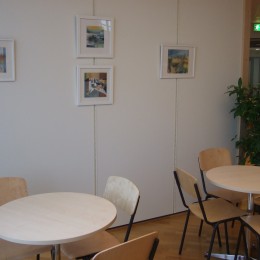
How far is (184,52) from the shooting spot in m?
4.13

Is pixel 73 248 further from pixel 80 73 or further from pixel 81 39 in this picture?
pixel 81 39

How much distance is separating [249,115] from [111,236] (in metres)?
2.46

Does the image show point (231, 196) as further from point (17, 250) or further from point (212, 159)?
point (17, 250)

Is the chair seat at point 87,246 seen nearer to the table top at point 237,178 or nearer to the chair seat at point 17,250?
the chair seat at point 17,250

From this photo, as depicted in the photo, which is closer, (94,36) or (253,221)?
(253,221)

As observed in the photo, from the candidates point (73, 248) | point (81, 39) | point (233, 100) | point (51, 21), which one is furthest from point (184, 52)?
point (73, 248)

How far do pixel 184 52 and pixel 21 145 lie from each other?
2.05 meters

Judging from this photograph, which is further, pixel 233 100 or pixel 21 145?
pixel 233 100

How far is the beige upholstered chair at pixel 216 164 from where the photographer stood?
3564 mm

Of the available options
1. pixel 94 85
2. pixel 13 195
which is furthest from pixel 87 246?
pixel 94 85

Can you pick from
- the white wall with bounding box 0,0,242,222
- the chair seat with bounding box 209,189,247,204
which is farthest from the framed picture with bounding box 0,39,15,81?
the chair seat with bounding box 209,189,247,204

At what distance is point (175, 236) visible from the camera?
147 inches

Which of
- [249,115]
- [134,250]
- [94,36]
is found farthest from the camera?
[249,115]

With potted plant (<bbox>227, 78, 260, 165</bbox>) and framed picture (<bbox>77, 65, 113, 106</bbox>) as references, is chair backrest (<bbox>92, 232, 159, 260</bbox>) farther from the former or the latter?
potted plant (<bbox>227, 78, 260, 165</bbox>)
